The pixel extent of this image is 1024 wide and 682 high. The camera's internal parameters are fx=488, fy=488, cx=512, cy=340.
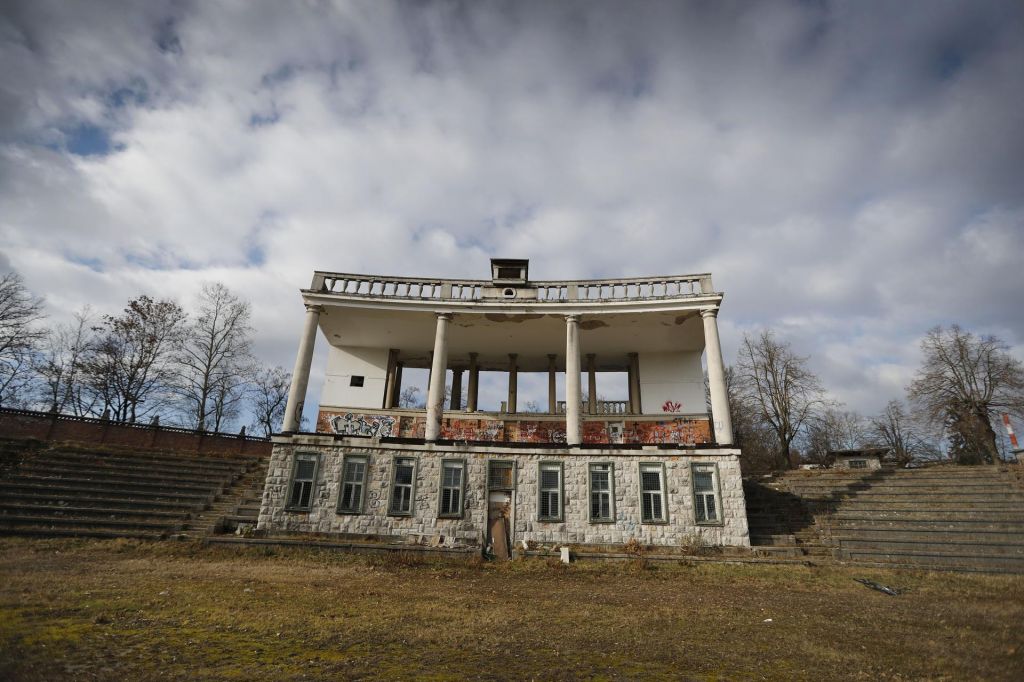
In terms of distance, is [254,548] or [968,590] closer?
[968,590]

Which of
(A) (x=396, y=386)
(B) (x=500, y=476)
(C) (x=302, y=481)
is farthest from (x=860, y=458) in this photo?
(C) (x=302, y=481)

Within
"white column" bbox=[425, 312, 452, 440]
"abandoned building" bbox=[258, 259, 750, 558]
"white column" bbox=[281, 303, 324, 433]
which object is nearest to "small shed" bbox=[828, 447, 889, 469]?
"abandoned building" bbox=[258, 259, 750, 558]

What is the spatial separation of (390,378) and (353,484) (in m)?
9.72

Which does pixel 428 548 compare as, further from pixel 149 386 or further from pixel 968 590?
pixel 149 386

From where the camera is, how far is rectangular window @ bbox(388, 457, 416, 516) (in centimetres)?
1788

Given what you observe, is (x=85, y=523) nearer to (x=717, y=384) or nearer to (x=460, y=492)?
(x=460, y=492)

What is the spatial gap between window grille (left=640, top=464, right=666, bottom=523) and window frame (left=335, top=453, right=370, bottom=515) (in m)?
10.1

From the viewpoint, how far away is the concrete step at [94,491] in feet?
59.5

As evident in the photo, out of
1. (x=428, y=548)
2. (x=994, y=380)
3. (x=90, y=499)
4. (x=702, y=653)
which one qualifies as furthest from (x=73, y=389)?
(x=994, y=380)

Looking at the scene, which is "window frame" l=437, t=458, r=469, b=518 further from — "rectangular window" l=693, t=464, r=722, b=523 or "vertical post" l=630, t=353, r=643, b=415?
"vertical post" l=630, t=353, r=643, b=415

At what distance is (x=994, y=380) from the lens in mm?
30562

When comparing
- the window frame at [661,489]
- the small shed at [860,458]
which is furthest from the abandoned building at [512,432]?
the small shed at [860,458]

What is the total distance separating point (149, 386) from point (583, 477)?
3380 cm

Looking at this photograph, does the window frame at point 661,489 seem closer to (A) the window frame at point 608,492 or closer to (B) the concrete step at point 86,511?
(A) the window frame at point 608,492
